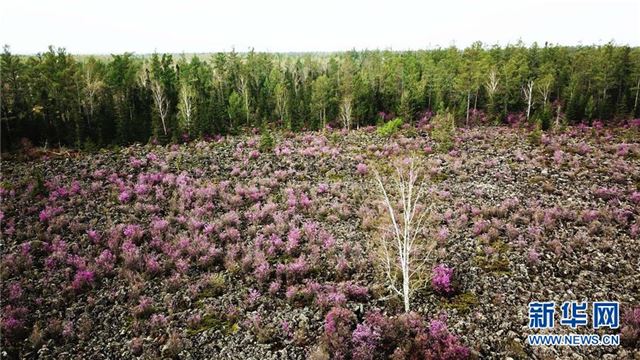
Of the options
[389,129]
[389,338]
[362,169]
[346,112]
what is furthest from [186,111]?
[389,338]

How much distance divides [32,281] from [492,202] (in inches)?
1036

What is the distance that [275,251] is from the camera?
65.1 feet

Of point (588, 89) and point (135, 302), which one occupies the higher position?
point (588, 89)

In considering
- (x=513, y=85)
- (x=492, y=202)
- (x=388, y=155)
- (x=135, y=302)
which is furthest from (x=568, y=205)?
(x=513, y=85)

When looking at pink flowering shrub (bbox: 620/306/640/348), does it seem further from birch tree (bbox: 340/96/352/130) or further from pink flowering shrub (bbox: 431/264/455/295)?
birch tree (bbox: 340/96/352/130)

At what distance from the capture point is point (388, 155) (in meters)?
37.9

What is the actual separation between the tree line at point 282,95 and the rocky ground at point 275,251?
44.0 feet

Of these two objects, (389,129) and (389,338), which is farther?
(389,129)

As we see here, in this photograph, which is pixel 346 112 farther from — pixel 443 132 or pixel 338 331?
pixel 338 331

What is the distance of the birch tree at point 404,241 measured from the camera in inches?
547

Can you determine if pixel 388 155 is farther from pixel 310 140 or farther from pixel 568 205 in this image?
pixel 568 205

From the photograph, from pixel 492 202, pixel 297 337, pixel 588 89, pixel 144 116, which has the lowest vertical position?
pixel 297 337

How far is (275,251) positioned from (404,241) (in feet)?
25.5

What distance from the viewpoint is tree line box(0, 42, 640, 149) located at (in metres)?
44.8
